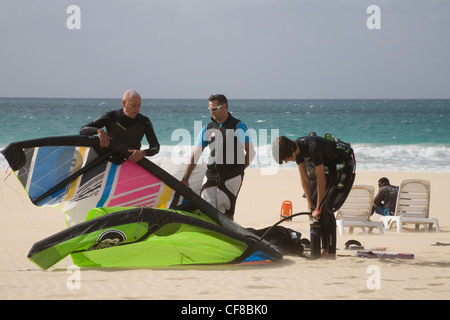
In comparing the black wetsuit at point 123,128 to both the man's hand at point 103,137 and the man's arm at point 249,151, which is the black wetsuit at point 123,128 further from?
the man's arm at point 249,151

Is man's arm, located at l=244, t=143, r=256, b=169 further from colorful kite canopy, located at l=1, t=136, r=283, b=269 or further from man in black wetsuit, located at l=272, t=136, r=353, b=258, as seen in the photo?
Answer: colorful kite canopy, located at l=1, t=136, r=283, b=269

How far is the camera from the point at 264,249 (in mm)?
7133

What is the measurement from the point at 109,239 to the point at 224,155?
1.58 m

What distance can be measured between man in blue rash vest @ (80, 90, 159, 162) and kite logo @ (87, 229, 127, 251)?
874 millimetres

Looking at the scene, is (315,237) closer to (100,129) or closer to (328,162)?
(328,162)

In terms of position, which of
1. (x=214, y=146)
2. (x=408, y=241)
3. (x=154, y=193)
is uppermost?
(x=214, y=146)

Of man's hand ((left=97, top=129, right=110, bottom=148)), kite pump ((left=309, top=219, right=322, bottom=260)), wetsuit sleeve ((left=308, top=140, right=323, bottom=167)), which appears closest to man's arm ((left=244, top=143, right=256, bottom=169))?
wetsuit sleeve ((left=308, top=140, right=323, bottom=167))

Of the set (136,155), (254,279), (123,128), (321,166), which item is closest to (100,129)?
(123,128)

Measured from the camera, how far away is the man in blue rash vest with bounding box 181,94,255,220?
7297mm

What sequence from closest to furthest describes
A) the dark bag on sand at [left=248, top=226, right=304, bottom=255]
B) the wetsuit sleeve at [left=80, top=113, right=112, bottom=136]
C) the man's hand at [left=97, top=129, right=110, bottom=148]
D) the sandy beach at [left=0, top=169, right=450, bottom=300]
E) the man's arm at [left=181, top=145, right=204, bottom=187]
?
1. the sandy beach at [left=0, top=169, right=450, bottom=300]
2. the man's hand at [left=97, top=129, right=110, bottom=148]
3. the wetsuit sleeve at [left=80, top=113, right=112, bottom=136]
4. the man's arm at [left=181, top=145, right=204, bottom=187]
5. the dark bag on sand at [left=248, top=226, right=304, bottom=255]

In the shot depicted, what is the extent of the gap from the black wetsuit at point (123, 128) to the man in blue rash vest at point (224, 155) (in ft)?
1.95
